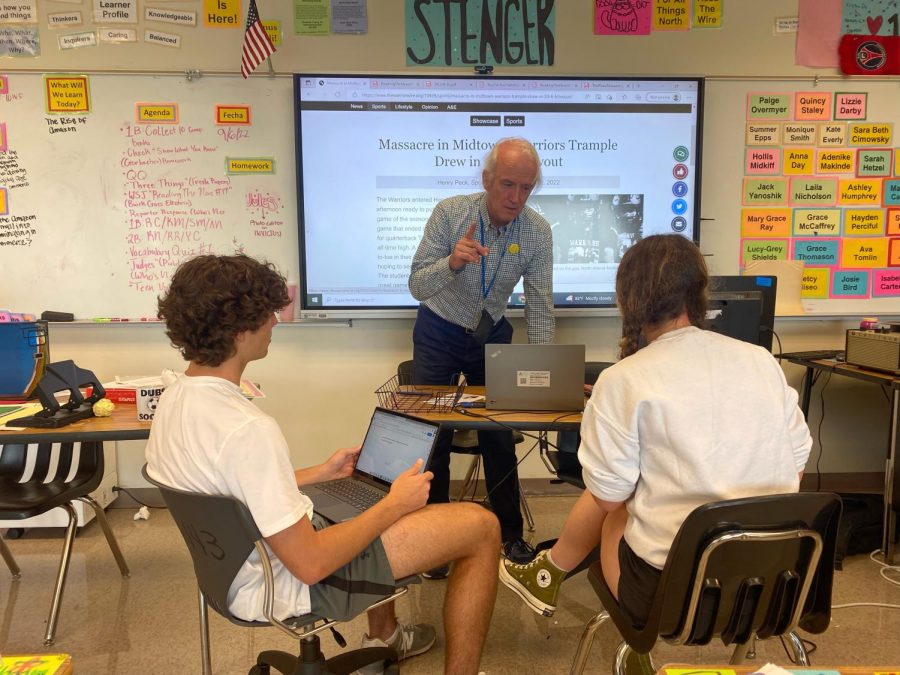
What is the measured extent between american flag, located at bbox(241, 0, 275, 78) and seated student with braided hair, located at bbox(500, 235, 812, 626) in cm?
227

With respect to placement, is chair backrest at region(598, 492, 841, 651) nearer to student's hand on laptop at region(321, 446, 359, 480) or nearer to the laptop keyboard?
the laptop keyboard

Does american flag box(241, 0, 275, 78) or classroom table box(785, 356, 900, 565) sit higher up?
american flag box(241, 0, 275, 78)

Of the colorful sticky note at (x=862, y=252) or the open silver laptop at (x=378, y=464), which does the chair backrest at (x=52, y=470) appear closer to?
the open silver laptop at (x=378, y=464)

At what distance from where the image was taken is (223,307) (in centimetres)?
128

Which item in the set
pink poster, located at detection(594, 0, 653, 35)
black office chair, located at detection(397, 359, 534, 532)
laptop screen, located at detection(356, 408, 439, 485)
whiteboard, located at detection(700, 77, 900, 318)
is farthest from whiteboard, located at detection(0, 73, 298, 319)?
whiteboard, located at detection(700, 77, 900, 318)

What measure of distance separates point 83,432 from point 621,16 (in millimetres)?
2954

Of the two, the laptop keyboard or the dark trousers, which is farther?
the dark trousers

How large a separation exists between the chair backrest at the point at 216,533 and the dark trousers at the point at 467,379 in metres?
1.20

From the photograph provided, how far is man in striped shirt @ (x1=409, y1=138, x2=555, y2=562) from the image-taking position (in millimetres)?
2484

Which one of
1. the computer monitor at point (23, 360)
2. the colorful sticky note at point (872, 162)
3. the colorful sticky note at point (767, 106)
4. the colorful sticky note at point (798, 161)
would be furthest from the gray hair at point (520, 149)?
the colorful sticky note at point (872, 162)

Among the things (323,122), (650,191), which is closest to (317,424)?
→ (323,122)

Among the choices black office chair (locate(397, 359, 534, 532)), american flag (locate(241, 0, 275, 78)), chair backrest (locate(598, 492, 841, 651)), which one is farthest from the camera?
american flag (locate(241, 0, 275, 78))

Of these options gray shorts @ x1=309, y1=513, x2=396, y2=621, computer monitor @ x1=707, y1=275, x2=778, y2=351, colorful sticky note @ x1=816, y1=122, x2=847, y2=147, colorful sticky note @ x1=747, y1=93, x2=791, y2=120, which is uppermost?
colorful sticky note @ x1=747, y1=93, x2=791, y2=120

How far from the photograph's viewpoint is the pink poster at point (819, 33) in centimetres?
312
